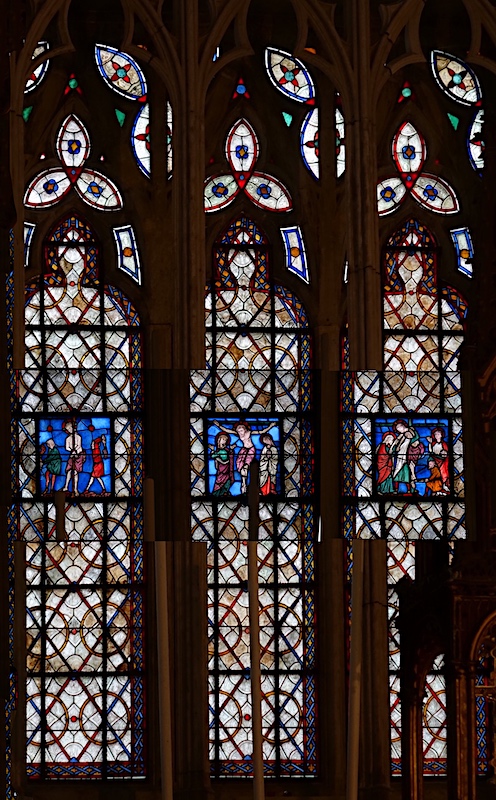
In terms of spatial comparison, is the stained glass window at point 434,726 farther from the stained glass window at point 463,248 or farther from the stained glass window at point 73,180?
the stained glass window at point 73,180

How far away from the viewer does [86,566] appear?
12977mm

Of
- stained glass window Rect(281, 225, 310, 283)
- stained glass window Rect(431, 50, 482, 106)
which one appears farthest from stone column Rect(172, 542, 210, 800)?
stained glass window Rect(431, 50, 482, 106)

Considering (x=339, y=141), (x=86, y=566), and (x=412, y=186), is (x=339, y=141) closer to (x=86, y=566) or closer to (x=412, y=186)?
(x=412, y=186)

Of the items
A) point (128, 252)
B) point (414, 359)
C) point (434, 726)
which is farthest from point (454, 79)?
point (434, 726)

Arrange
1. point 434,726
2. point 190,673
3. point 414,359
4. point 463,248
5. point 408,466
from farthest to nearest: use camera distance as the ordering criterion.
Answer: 1. point 463,248
2. point 414,359
3. point 434,726
4. point 190,673
5. point 408,466

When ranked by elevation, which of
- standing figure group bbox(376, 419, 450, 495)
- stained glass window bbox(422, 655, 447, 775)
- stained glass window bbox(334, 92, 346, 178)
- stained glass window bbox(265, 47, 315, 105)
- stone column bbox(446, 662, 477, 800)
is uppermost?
stained glass window bbox(265, 47, 315, 105)

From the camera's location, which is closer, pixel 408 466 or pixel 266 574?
pixel 408 466

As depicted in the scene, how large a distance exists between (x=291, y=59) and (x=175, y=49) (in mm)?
2802

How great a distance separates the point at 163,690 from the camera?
22.3 feet

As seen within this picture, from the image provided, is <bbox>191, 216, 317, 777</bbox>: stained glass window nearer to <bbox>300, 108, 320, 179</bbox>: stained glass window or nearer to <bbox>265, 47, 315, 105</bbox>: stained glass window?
<bbox>300, 108, 320, 179</bbox>: stained glass window

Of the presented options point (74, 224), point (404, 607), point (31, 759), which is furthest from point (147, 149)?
point (404, 607)

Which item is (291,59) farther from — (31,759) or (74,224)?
(31,759)

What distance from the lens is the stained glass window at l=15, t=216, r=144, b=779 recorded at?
41.6 feet

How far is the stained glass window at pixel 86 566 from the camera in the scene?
12688 millimetres
